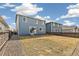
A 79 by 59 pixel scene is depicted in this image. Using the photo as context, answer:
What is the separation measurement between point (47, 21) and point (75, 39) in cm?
45

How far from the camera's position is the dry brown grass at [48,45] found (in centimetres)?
358

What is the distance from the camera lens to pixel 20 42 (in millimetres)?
3658

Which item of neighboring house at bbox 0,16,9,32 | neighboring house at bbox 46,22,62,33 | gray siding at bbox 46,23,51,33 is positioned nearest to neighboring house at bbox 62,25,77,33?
neighboring house at bbox 46,22,62,33

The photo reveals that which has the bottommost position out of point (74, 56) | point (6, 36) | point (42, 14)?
point (74, 56)

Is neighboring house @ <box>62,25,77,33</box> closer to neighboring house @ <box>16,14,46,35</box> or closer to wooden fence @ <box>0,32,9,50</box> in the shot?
neighboring house @ <box>16,14,46,35</box>

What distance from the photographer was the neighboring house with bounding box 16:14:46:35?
11.9 ft

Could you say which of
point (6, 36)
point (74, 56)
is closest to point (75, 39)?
point (74, 56)

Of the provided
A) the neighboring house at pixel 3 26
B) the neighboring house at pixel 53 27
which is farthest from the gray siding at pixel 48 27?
the neighboring house at pixel 3 26

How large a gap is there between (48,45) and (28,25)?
15.1 inches

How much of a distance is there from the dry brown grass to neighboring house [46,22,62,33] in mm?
83

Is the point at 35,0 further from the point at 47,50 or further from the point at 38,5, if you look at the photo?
the point at 47,50

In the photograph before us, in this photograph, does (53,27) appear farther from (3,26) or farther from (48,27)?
(3,26)

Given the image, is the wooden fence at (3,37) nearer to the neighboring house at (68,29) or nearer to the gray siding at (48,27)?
the gray siding at (48,27)

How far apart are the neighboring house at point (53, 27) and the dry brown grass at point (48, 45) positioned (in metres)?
0.08
